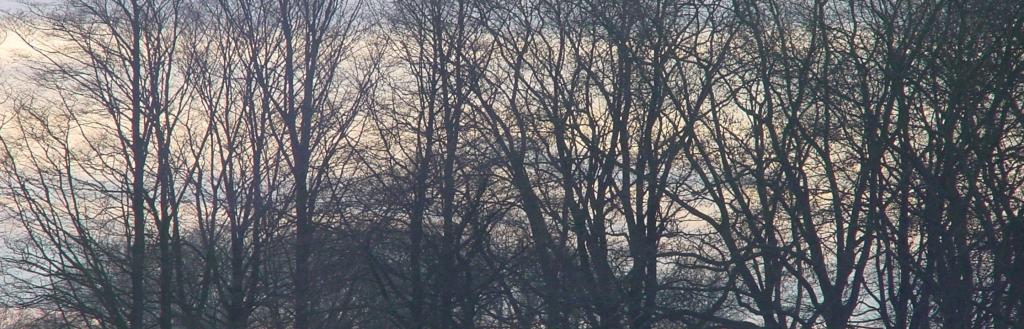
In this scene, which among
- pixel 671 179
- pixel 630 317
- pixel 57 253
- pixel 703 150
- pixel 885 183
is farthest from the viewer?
pixel 57 253

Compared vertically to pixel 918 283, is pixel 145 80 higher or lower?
higher

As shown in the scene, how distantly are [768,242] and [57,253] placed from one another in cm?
1369

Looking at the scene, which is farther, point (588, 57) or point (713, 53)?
point (588, 57)

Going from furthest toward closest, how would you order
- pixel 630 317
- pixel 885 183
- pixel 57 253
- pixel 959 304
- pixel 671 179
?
1. pixel 57 253
2. pixel 671 179
3. pixel 630 317
4. pixel 885 183
5. pixel 959 304

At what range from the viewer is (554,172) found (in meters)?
17.5

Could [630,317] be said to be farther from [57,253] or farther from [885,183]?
[57,253]

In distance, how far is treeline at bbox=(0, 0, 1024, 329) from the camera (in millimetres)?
12781

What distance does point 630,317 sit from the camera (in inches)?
583

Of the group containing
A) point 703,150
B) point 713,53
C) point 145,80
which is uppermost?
point 145,80

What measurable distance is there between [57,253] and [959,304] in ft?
53.6

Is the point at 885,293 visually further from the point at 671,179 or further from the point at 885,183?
the point at 671,179

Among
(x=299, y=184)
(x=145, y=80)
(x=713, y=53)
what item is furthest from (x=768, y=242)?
(x=145, y=80)

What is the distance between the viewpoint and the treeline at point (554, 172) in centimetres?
1278

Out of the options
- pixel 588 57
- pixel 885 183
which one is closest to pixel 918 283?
pixel 885 183
